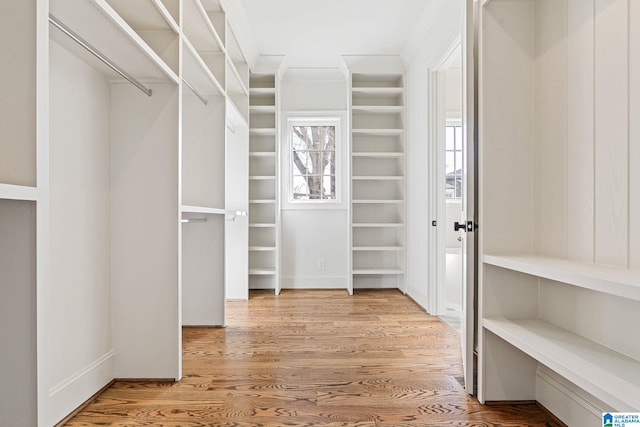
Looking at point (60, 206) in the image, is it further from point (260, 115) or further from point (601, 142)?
point (260, 115)

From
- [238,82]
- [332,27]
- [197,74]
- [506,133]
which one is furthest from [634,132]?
[238,82]

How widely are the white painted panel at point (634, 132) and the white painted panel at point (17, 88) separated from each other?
5.65 ft

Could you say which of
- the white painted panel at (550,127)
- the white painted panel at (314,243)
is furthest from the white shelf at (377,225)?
the white painted panel at (550,127)

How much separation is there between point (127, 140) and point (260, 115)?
8.68ft

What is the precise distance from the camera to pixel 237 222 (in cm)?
397

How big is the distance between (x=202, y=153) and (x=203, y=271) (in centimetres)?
90

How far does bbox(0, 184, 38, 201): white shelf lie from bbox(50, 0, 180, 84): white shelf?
71cm

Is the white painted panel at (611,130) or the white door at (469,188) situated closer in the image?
the white painted panel at (611,130)

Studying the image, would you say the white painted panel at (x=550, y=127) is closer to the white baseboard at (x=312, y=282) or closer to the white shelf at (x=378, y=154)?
the white shelf at (x=378, y=154)

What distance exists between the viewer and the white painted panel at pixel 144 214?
192 centimetres

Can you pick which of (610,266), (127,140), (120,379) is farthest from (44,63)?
(610,266)

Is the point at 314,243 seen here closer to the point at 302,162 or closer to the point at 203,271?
the point at 302,162

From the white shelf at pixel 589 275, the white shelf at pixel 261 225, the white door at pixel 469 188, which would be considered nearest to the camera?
the white shelf at pixel 589 275

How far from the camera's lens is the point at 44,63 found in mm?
887
